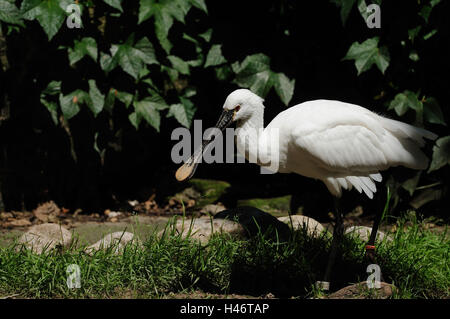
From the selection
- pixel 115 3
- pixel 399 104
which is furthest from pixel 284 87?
pixel 115 3

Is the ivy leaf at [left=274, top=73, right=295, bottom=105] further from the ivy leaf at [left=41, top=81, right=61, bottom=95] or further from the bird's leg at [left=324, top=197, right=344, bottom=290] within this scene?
the ivy leaf at [left=41, top=81, right=61, bottom=95]

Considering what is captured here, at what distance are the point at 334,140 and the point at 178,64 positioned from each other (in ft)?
7.77

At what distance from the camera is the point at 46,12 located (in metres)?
4.99

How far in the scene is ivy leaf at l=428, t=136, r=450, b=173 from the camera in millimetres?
5703

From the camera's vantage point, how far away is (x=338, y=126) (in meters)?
4.35

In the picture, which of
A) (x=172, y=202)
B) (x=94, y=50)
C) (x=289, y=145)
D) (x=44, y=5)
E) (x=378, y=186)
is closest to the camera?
(x=289, y=145)

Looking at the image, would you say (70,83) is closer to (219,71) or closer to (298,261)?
(219,71)

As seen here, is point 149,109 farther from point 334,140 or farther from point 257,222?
point 334,140

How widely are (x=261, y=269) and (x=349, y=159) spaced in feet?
3.39

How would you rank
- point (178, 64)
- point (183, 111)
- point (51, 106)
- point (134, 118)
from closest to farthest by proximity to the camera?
point (51, 106)
point (134, 118)
point (178, 64)
point (183, 111)

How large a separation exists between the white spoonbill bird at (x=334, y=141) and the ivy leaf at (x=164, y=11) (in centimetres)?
146

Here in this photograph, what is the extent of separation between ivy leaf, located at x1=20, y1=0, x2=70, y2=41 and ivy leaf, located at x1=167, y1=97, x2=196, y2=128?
5.31 feet

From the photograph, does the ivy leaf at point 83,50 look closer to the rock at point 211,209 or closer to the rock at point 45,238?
the rock at point 45,238
